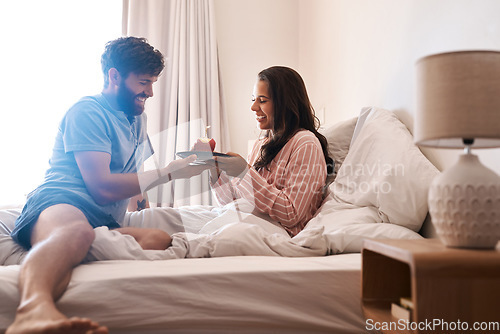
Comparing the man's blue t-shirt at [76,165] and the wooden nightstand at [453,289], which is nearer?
the wooden nightstand at [453,289]

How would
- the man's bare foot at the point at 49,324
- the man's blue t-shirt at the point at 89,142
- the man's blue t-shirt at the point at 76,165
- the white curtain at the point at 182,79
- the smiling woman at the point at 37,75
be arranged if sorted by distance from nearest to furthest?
the man's bare foot at the point at 49,324, the man's blue t-shirt at the point at 76,165, the man's blue t-shirt at the point at 89,142, the smiling woman at the point at 37,75, the white curtain at the point at 182,79

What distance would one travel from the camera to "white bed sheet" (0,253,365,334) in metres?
1.09

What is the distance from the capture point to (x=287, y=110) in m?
1.99

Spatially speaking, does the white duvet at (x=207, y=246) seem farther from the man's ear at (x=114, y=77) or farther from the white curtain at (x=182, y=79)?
the white curtain at (x=182, y=79)

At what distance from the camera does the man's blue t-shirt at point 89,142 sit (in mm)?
1542

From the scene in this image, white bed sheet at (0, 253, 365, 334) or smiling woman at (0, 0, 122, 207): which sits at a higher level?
smiling woman at (0, 0, 122, 207)

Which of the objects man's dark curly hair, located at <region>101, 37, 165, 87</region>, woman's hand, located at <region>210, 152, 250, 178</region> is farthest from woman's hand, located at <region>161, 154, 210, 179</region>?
man's dark curly hair, located at <region>101, 37, 165, 87</region>

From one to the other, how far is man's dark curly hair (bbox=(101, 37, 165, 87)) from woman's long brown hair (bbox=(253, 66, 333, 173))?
524 mm

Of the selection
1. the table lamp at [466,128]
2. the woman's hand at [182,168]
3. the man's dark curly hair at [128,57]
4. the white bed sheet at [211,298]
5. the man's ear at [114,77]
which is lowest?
the white bed sheet at [211,298]

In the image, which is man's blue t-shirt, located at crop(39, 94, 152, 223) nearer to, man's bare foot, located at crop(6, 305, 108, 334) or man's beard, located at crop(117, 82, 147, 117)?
man's beard, located at crop(117, 82, 147, 117)

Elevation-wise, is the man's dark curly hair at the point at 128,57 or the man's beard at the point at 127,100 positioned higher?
the man's dark curly hair at the point at 128,57

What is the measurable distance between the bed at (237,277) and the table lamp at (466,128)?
308mm

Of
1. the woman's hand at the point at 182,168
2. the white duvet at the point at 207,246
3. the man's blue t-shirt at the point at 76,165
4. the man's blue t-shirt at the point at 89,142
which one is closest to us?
the white duvet at the point at 207,246

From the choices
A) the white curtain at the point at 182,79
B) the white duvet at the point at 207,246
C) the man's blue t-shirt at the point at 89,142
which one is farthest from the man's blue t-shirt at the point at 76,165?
the white curtain at the point at 182,79
